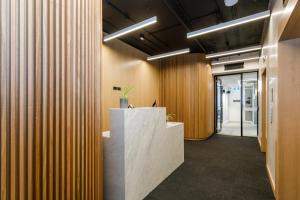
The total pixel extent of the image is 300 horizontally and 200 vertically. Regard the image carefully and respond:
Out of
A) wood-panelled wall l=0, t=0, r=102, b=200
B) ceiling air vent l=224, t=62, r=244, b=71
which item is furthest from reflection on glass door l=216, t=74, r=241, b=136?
wood-panelled wall l=0, t=0, r=102, b=200

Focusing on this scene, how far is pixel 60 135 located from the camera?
1.65 meters

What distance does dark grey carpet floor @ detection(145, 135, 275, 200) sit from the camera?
9.50 feet

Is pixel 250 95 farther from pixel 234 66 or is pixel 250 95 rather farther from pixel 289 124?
pixel 289 124

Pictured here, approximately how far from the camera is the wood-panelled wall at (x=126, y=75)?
5156 millimetres

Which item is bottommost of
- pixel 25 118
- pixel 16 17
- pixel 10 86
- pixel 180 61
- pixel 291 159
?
pixel 291 159

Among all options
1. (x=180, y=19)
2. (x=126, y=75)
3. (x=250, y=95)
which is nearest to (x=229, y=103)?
(x=250, y=95)

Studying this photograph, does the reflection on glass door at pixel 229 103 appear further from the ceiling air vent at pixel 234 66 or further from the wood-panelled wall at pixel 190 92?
the wood-panelled wall at pixel 190 92

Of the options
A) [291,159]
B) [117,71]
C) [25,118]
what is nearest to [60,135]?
[25,118]

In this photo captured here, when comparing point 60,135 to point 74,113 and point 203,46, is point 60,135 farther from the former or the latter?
point 203,46

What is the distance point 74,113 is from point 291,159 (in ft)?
9.59

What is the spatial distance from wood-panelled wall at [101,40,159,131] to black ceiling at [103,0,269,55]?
47cm

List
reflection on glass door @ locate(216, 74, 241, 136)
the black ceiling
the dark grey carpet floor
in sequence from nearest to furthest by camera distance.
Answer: the dark grey carpet floor < the black ceiling < reflection on glass door @ locate(216, 74, 241, 136)

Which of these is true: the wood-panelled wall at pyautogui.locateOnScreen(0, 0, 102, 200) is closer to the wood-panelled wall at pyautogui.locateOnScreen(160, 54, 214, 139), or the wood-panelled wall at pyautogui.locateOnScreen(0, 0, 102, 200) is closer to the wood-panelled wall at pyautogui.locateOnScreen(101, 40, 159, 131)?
the wood-panelled wall at pyautogui.locateOnScreen(101, 40, 159, 131)

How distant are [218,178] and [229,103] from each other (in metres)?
7.42
